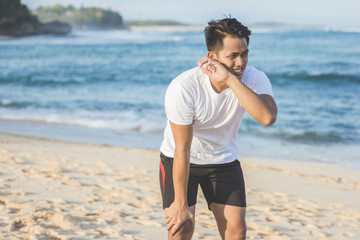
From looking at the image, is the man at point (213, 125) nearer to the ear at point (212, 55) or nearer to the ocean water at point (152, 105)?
the ear at point (212, 55)

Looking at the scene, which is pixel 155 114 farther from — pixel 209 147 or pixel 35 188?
pixel 209 147

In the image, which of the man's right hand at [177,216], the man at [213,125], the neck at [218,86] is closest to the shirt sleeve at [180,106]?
the man at [213,125]

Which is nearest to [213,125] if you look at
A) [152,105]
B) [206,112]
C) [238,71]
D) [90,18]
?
[206,112]

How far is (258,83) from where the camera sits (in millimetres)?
2535

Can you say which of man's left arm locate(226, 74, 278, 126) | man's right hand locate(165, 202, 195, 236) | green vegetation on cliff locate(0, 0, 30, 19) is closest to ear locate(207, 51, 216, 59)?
man's left arm locate(226, 74, 278, 126)

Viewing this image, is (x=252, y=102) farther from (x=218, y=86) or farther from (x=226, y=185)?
(x=226, y=185)

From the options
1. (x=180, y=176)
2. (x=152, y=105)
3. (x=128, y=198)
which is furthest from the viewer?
(x=152, y=105)

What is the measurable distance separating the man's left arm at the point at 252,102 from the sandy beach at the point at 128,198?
1814 mm

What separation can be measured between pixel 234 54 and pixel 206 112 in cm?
35

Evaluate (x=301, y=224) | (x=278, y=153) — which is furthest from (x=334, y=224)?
(x=278, y=153)

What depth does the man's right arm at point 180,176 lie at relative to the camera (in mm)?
2416

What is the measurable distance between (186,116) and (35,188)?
9.72ft

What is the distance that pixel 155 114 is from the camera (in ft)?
41.0

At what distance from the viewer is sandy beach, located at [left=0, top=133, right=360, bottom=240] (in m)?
3.88
